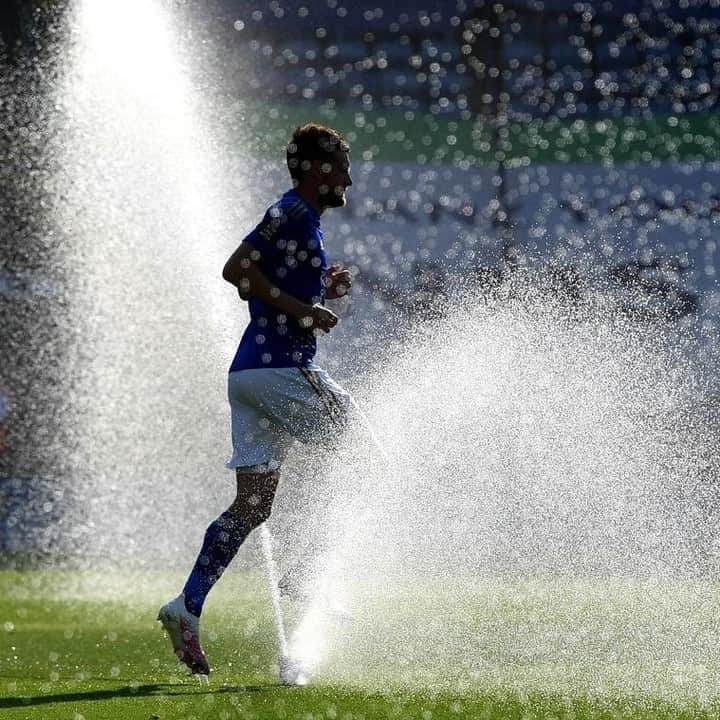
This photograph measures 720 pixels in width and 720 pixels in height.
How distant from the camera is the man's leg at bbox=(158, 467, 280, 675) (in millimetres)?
4758

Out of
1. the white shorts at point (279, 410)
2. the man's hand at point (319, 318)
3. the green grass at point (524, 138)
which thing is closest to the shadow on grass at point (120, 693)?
the white shorts at point (279, 410)

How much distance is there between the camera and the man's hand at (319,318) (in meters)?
4.83

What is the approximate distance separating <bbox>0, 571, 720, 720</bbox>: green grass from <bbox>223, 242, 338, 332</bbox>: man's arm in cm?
111

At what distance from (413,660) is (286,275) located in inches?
55.6

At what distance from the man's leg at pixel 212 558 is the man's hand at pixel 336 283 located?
0.63m

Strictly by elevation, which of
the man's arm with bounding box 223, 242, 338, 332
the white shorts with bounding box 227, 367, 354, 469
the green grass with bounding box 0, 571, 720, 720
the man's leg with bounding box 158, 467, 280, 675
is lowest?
the green grass with bounding box 0, 571, 720, 720

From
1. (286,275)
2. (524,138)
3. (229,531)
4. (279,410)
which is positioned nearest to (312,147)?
(286,275)

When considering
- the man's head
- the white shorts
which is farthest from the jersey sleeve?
the white shorts

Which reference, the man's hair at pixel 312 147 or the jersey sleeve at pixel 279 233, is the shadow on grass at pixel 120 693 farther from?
the man's hair at pixel 312 147

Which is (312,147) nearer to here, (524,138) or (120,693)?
(120,693)

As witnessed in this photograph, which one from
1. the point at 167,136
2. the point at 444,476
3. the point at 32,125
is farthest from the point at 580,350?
the point at 32,125

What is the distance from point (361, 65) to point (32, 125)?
4.54 m

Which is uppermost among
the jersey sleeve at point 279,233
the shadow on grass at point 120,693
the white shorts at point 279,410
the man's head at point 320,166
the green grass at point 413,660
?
the man's head at point 320,166

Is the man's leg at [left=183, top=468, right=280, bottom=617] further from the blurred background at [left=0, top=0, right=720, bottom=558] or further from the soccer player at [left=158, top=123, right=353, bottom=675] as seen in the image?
the blurred background at [left=0, top=0, right=720, bottom=558]
